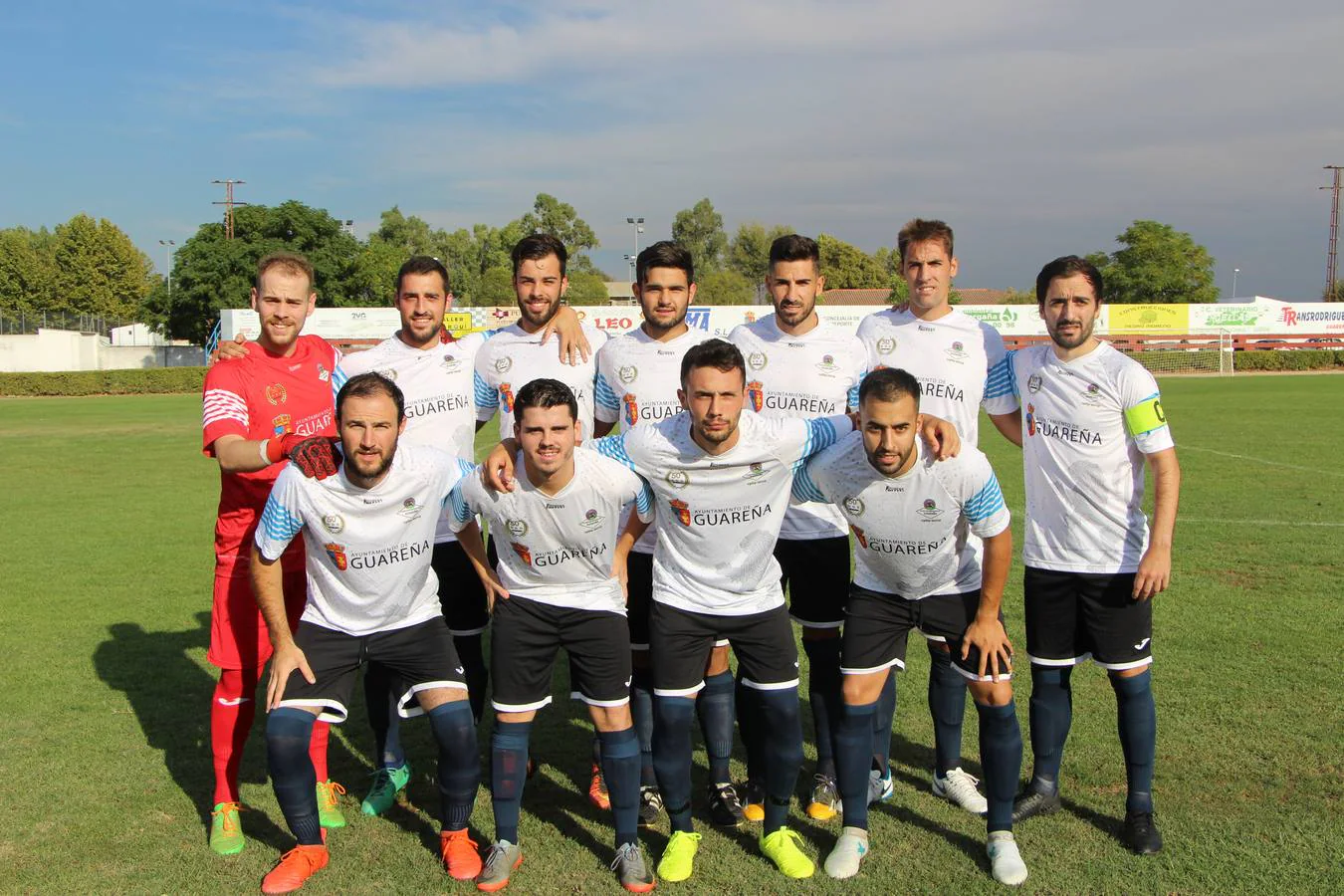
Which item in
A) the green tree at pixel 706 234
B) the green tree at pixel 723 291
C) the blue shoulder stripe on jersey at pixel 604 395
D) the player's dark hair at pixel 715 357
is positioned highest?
the green tree at pixel 706 234

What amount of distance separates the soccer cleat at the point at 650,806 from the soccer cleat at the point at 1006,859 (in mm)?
1351

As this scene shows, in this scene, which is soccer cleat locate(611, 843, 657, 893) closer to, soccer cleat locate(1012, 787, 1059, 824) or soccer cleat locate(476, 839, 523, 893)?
soccer cleat locate(476, 839, 523, 893)

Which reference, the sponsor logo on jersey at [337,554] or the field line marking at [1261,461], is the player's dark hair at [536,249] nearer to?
the sponsor logo on jersey at [337,554]

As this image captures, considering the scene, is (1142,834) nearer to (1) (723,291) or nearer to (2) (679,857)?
(2) (679,857)

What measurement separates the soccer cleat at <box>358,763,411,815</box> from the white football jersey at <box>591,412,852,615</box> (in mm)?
1666

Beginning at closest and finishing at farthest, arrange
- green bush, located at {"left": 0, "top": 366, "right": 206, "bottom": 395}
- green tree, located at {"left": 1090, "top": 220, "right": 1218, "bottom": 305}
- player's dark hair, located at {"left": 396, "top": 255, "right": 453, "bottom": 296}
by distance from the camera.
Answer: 1. player's dark hair, located at {"left": 396, "top": 255, "right": 453, "bottom": 296}
2. green bush, located at {"left": 0, "top": 366, "right": 206, "bottom": 395}
3. green tree, located at {"left": 1090, "top": 220, "right": 1218, "bottom": 305}

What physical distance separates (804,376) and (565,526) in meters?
1.32

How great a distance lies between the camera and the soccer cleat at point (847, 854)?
377cm

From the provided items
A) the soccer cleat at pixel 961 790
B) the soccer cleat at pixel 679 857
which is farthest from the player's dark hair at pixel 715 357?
the soccer cleat at pixel 961 790

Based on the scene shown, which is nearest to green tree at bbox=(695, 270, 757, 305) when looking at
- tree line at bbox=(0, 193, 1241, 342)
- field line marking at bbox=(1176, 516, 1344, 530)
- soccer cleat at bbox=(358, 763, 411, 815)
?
tree line at bbox=(0, 193, 1241, 342)

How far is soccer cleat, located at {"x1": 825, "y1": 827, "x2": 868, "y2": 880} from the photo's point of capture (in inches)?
148

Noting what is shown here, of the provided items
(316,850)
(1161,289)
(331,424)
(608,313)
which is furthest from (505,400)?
(1161,289)

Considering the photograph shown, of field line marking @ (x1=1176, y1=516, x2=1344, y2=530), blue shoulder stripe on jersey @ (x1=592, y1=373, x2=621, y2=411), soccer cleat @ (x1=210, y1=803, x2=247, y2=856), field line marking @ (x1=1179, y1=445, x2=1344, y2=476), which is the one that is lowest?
soccer cleat @ (x1=210, y1=803, x2=247, y2=856)

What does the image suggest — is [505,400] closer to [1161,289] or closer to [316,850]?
[316,850]
